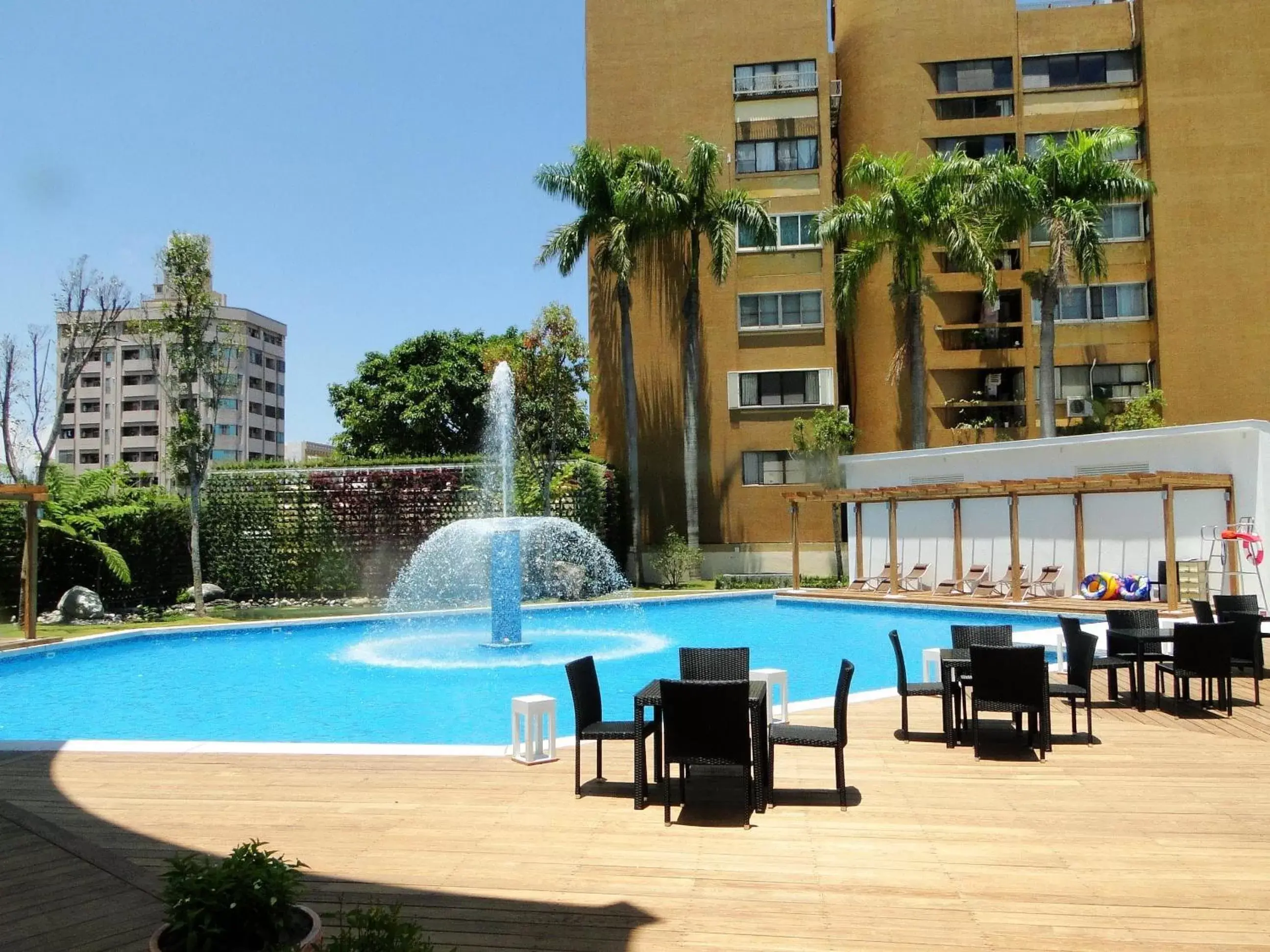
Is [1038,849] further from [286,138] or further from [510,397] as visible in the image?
[510,397]

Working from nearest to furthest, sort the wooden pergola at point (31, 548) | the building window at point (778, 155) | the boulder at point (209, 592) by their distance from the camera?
the wooden pergola at point (31, 548)
the boulder at point (209, 592)
the building window at point (778, 155)

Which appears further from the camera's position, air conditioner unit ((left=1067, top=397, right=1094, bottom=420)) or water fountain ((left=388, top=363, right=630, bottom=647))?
air conditioner unit ((left=1067, top=397, right=1094, bottom=420))

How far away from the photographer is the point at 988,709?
8008 millimetres

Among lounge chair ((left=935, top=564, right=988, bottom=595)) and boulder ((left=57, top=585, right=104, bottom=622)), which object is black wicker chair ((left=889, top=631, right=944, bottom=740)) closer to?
lounge chair ((left=935, top=564, right=988, bottom=595))


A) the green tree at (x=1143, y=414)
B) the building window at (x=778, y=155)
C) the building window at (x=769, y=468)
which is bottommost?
the building window at (x=769, y=468)

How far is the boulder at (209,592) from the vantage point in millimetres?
24234

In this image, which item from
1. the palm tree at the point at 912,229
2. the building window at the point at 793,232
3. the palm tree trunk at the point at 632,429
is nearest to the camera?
the palm tree at the point at 912,229

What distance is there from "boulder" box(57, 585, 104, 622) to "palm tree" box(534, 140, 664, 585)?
48.9 ft

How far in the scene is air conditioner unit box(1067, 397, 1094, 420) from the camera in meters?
32.2

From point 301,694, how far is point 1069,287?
2871 centimetres

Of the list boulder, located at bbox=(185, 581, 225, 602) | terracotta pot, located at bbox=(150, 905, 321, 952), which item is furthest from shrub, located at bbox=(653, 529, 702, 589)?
terracotta pot, located at bbox=(150, 905, 321, 952)

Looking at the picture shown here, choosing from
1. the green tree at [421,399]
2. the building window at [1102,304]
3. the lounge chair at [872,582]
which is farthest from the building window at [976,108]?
the green tree at [421,399]

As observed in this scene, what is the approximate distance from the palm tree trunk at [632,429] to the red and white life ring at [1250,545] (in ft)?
53.2

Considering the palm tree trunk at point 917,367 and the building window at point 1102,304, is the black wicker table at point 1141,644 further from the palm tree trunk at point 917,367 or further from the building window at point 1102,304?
the building window at point 1102,304
